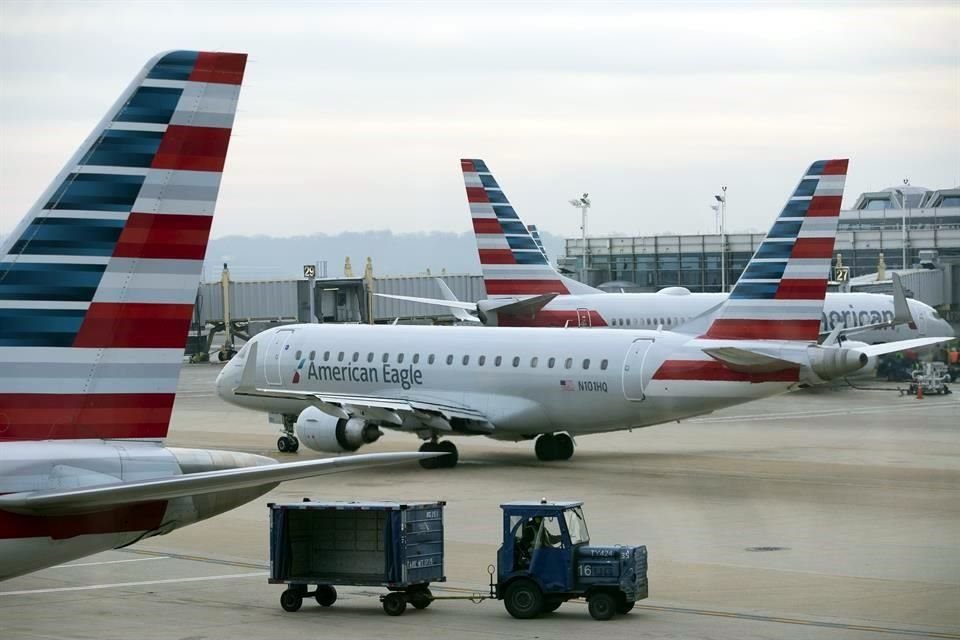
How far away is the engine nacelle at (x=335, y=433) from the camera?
41.4 meters

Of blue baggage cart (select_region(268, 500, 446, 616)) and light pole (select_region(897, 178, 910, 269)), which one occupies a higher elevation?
light pole (select_region(897, 178, 910, 269))

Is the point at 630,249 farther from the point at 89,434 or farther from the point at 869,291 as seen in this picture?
the point at 89,434

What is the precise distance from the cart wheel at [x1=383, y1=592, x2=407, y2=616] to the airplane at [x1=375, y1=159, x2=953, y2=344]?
1233 inches

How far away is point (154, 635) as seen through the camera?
1994cm

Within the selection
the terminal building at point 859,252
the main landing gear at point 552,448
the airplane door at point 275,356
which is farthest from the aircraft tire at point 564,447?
the terminal building at point 859,252

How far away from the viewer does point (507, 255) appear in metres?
55.2

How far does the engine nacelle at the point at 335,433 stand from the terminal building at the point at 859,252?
1547 centimetres

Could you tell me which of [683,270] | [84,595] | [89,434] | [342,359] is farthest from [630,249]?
[89,434]

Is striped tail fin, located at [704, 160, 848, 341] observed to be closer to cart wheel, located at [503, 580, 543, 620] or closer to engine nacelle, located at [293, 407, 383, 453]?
engine nacelle, located at [293, 407, 383, 453]

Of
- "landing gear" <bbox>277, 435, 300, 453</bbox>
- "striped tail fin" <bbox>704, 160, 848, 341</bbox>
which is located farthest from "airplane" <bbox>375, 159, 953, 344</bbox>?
"striped tail fin" <bbox>704, 160, 848, 341</bbox>

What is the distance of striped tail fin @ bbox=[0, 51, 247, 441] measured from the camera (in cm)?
1334

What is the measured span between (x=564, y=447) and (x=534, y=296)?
41.7ft

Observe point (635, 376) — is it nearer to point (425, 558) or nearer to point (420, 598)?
point (425, 558)

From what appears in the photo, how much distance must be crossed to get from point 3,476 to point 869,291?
62.4 meters
